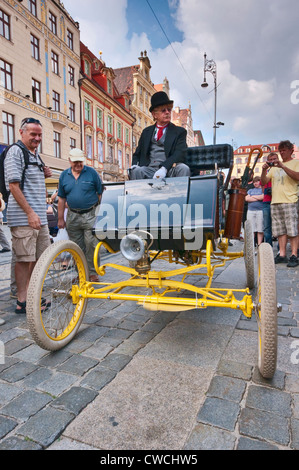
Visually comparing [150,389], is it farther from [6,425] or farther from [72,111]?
[72,111]

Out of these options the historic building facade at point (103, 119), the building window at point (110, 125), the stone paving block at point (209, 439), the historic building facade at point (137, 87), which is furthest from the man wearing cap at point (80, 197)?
the historic building facade at point (137, 87)

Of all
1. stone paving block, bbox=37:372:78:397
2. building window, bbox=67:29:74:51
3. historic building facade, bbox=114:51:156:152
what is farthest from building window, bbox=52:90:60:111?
stone paving block, bbox=37:372:78:397

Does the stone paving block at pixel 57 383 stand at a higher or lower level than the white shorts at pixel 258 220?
lower

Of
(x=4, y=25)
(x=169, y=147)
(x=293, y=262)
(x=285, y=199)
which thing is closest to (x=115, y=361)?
(x=169, y=147)

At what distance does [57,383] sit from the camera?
1.88 metres

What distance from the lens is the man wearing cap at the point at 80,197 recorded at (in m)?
4.07

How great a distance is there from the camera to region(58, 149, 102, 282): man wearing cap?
13.4 ft

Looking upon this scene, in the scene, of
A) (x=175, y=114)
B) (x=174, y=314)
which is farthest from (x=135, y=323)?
(x=175, y=114)

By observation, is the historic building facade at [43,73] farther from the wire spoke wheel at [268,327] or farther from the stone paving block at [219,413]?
the stone paving block at [219,413]

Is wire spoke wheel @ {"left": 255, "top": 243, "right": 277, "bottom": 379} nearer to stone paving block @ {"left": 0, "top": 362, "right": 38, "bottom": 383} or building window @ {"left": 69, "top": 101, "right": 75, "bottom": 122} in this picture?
stone paving block @ {"left": 0, "top": 362, "right": 38, "bottom": 383}

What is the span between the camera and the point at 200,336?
2.58 meters

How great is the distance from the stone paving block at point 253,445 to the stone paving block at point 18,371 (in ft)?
4.52

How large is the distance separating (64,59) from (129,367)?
24555 millimetres
